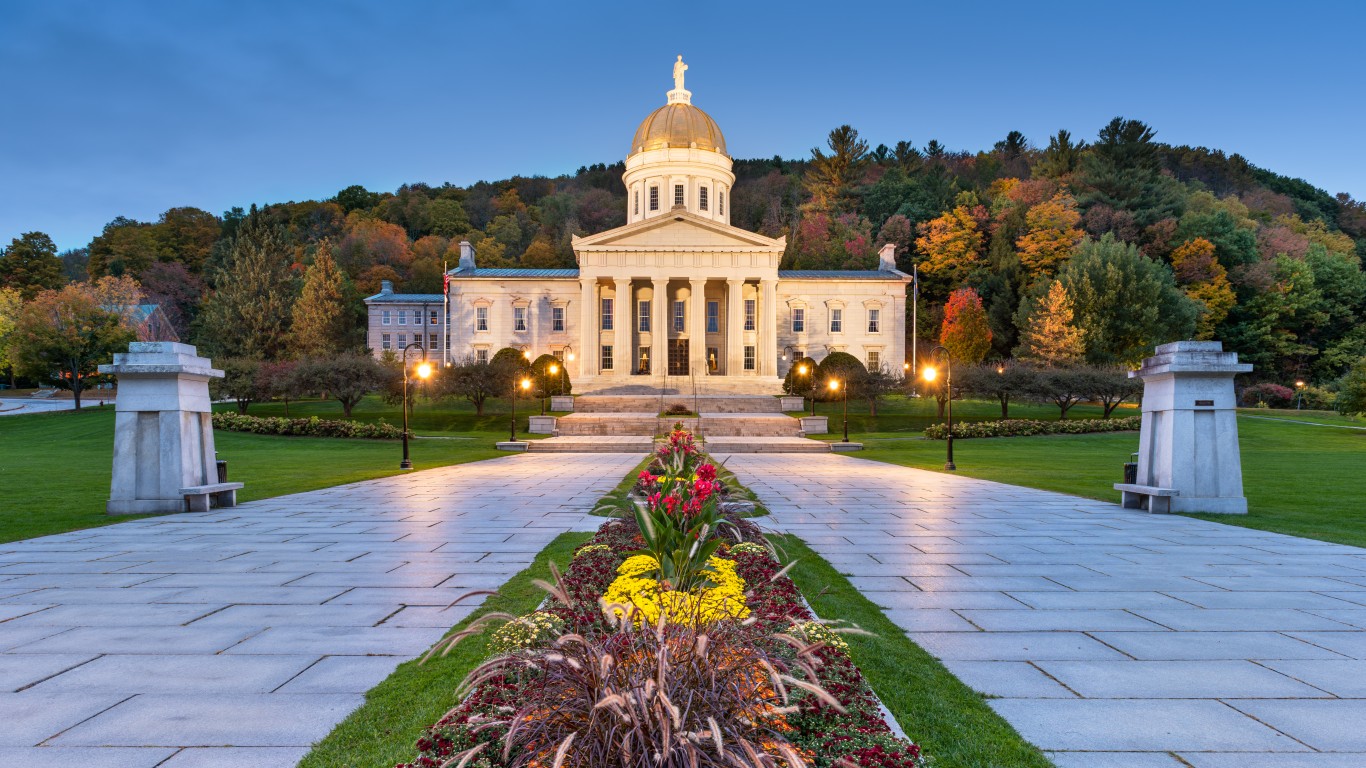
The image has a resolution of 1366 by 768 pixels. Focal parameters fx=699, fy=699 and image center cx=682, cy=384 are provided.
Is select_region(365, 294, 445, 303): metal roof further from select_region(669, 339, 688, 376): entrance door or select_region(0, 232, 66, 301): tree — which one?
select_region(0, 232, 66, 301): tree

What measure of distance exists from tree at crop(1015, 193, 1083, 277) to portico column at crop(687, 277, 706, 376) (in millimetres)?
30435

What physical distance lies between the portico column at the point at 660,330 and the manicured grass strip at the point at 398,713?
153 feet

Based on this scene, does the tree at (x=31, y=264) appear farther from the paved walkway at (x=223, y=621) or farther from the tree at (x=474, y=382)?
the paved walkway at (x=223, y=621)

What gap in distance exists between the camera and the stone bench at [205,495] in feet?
39.8

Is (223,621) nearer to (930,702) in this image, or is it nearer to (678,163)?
(930,702)

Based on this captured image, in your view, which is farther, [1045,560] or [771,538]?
[771,538]

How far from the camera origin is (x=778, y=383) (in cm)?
4988

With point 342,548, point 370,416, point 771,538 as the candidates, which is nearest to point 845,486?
point 771,538

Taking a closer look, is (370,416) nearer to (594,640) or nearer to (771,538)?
(771,538)

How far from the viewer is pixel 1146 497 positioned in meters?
12.8

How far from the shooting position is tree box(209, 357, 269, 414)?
127ft

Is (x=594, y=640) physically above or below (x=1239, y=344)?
below

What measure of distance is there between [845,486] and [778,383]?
110 feet

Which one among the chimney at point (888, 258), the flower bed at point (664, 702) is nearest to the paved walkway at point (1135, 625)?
the flower bed at point (664, 702)
